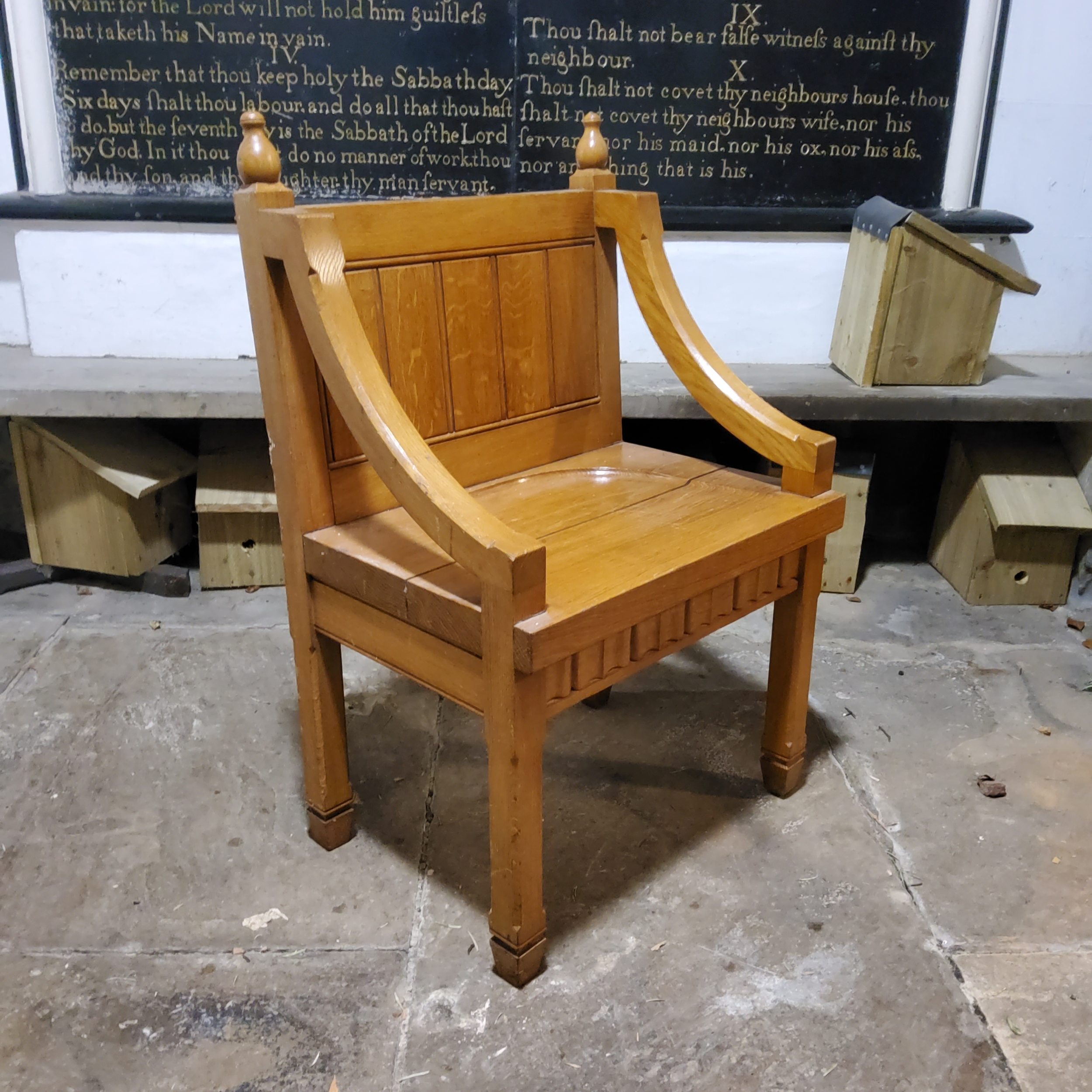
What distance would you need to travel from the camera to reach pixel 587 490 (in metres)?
1.81

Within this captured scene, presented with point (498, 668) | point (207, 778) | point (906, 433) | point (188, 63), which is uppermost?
point (188, 63)

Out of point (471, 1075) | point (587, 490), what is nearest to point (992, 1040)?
point (471, 1075)

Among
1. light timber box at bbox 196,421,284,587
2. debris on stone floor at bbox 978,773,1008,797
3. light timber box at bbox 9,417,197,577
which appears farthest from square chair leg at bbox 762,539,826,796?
light timber box at bbox 9,417,197,577

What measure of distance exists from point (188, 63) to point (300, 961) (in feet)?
7.74

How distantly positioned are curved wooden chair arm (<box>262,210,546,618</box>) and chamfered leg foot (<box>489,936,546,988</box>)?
0.59m

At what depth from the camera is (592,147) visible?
6.19ft

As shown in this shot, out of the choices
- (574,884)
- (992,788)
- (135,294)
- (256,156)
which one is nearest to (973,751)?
(992,788)

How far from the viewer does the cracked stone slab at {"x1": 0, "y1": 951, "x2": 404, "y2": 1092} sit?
4.66 ft

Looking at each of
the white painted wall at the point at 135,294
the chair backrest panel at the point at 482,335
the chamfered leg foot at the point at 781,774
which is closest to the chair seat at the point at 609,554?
the chair backrest panel at the point at 482,335

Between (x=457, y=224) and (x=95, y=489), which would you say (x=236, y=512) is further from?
(x=457, y=224)

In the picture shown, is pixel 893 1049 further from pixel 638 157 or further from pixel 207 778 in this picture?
pixel 638 157

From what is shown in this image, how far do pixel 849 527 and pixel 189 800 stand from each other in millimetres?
1920

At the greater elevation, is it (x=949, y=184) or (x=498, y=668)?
(x=949, y=184)

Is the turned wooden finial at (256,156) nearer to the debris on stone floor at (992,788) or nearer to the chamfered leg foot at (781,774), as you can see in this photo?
the chamfered leg foot at (781,774)
